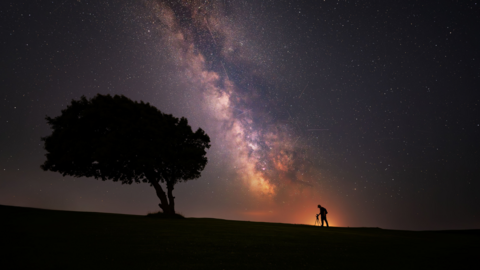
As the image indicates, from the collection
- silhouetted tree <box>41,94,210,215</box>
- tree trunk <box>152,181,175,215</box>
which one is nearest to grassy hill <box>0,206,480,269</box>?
silhouetted tree <box>41,94,210,215</box>

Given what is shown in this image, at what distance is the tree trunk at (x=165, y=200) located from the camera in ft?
107

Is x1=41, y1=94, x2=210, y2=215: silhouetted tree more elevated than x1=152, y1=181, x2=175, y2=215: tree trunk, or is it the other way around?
x1=41, y1=94, x2=210, y2=215: silhouetted tree

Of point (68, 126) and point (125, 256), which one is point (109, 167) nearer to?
point (68, 126)

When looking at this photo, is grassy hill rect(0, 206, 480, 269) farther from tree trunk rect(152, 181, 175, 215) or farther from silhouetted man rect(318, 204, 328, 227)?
tree trunk rect(152, 181, 175, 215)

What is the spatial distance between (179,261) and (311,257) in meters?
4.64

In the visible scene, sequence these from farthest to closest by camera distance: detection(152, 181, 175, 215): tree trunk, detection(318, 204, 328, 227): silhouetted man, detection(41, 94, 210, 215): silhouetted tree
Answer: detection(152, 181, 175, 215): tree trunk
detection(41, 94, 210, 215): silhouetted tree
detection(318, 204, 328, 227): silhouetted man

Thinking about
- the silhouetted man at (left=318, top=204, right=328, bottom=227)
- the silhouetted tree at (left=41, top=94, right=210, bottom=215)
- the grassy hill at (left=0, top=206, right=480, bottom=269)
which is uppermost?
the silhouetted tree at (left=41, top=94, right=210, bottom=215)

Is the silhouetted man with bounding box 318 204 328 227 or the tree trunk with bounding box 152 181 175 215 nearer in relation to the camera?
the silhouetted man with bounding box 318 204 328 227

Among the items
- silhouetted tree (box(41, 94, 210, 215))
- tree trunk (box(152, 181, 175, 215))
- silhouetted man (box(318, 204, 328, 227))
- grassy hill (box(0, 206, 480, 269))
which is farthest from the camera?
tree trunk (box(152, 181, 175, 215))

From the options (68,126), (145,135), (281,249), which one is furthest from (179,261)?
(68,126)

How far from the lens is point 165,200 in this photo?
3331cm

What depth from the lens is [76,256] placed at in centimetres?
880

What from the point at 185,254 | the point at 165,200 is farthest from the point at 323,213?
the point at 185,254

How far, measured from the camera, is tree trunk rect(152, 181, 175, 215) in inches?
1287
